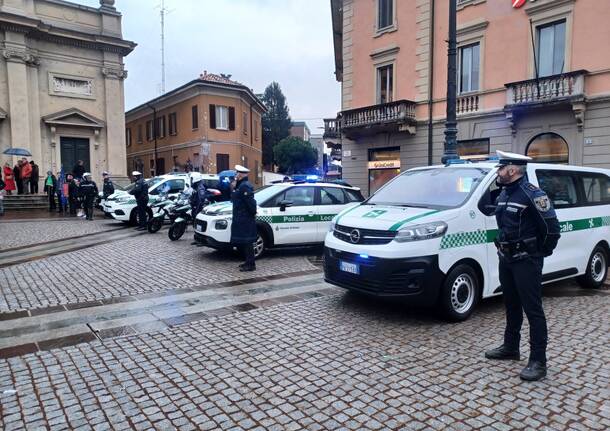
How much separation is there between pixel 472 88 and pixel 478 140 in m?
2.27

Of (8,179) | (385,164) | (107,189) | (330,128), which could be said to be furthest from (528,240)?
(330,128)

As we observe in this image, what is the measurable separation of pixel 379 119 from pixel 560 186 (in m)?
15.7

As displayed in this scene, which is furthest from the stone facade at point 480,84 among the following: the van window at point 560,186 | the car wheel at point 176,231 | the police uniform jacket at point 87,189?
the police uniform jacket at point 87,189

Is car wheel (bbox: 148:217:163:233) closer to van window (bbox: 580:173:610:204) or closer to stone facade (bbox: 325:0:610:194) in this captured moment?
van window (bbox: 580:173:610:204)

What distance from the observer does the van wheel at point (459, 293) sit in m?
5.21

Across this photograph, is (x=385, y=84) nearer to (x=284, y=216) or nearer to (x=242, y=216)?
(x=284, y=216)

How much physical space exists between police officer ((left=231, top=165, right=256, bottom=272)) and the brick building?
79.1 feet

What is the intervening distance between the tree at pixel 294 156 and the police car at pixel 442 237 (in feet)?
164

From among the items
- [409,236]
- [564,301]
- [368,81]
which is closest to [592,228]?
[564,301]

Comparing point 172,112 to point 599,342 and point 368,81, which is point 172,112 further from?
point 599,342

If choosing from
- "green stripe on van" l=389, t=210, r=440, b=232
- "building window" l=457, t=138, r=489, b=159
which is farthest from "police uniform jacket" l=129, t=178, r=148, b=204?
"building window" l=457, t=138, r=489, b=159

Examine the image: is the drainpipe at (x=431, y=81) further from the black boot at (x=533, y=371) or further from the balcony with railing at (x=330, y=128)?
the black boot at (x=533, y=371)

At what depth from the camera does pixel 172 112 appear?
39.6 meters

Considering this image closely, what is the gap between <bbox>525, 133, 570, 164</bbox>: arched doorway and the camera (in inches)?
660
